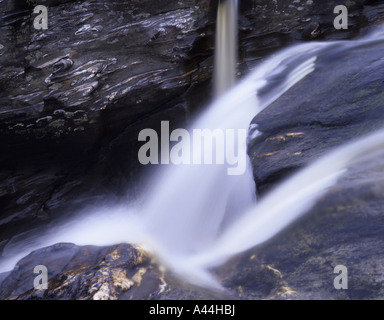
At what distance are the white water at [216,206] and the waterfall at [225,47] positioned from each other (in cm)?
25

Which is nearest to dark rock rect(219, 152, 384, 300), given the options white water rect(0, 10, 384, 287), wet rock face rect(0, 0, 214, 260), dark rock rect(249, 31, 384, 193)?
white water rect(0, 10, 384, 287)

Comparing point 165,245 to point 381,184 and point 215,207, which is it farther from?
point 381,184

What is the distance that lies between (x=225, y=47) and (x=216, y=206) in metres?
3.12

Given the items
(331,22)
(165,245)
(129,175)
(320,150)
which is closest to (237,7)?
(331,22)

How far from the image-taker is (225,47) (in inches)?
241

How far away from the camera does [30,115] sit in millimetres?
5297

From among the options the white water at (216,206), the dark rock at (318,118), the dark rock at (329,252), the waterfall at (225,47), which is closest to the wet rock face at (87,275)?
the white water at (216,206)

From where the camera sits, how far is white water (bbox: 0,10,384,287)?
3.06 meters

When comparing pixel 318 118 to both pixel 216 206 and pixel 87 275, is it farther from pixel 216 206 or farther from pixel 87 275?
pixel 87 275

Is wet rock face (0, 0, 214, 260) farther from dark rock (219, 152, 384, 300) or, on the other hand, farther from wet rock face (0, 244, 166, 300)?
dark rock (219, 152, 384, 300)

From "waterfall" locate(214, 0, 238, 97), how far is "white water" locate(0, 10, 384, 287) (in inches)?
9.7

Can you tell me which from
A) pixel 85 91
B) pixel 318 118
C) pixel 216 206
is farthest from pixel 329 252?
pixel 85 91

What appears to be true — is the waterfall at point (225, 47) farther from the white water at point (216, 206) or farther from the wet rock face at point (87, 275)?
the wet rock face at point (87, 275)
